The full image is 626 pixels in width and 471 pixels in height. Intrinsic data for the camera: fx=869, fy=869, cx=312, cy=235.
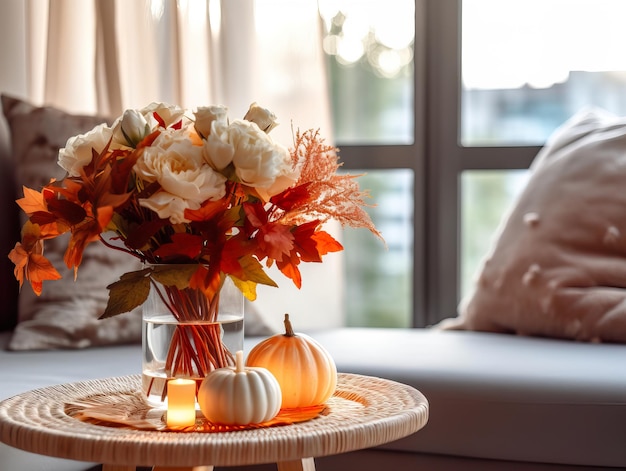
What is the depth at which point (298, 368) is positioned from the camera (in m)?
1.11

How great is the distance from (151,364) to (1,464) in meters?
0.31

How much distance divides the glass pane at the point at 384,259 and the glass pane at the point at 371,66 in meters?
0.14

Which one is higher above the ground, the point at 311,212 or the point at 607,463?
the point at 311,212

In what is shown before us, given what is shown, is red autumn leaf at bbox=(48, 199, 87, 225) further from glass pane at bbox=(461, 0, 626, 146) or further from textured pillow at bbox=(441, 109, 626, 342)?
glass pane at bbox=(461, 0, 626, 146)

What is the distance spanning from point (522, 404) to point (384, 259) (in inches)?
45.0

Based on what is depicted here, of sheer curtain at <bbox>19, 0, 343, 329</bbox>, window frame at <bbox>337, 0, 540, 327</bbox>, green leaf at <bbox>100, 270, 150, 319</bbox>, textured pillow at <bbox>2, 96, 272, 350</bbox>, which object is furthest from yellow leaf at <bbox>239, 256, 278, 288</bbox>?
window frame at <bbox>337, 0, 540, 327</bbox>

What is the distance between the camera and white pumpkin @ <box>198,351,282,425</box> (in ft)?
3.28

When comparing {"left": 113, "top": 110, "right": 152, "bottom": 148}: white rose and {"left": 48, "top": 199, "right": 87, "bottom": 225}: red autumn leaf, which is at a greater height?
{"left": 113, "top": 110, "right": 152, "bottom": 148}: white rose

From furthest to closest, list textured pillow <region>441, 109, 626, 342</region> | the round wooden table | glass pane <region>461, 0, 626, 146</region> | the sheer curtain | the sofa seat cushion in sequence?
glass pane <region>461, 0, 626, 146</region>, the sheer curtain, textured pillow <region>441, 109, 626, 342</region>, the sofa seat cushion, the round wooden table

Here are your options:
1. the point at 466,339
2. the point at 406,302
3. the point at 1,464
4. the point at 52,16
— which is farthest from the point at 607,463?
the point at 52,16

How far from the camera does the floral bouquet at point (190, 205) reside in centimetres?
102

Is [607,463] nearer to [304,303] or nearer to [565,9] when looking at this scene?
[304,303]

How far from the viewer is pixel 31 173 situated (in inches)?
77.5

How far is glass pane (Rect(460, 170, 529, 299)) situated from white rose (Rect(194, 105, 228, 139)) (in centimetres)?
154
